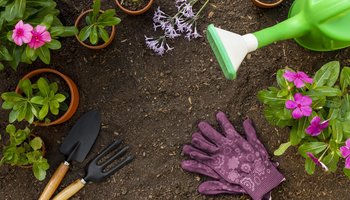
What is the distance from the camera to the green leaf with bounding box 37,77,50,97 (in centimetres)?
165

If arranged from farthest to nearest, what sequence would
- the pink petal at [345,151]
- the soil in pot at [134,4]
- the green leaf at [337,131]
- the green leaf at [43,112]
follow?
the soil in pot at [134,4], the green leaf at [43,112], the green leaf at [337,131], the pink petal at [345,151]

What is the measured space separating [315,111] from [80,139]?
0.93 m

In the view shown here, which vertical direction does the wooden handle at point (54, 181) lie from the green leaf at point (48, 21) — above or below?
below

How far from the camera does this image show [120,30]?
194cm

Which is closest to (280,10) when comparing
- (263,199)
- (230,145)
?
(230,145)

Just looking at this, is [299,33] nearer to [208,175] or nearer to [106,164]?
[208,175]

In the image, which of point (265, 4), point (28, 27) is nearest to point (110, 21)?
point (28, 27)

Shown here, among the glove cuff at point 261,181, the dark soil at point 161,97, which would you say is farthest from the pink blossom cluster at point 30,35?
the glove cuff at point 261,181

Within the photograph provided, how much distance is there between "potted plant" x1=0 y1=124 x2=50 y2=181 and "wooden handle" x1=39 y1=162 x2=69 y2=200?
118 mm

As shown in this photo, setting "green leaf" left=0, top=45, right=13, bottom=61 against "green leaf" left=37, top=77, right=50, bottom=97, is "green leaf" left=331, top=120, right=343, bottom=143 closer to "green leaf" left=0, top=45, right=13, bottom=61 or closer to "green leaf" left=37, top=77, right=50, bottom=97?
"green leaf" left=37, top=77, right=50, bottom=97

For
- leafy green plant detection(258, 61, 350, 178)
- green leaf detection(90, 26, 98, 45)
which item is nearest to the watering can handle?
leafy green plant detection(258, 61, 350, 178)

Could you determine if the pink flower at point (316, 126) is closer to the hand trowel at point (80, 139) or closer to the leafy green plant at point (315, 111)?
the leafy green plant at point (315, 111)

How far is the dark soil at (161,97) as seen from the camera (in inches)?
75.4

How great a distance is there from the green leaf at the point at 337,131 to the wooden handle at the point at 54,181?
1.04 m
